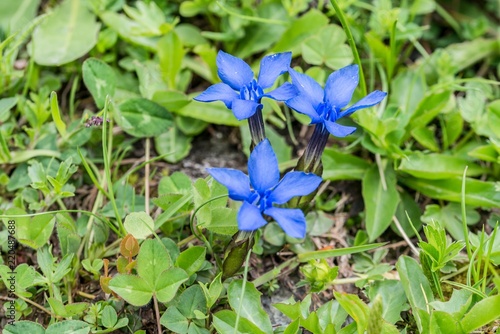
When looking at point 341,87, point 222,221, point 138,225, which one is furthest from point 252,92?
point 138,225

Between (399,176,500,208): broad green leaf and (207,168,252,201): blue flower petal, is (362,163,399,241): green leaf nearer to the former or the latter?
(399,176,500,208): broad green leaf

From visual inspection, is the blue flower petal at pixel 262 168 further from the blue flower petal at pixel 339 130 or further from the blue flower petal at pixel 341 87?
the blue flower petal at pixel 341 87

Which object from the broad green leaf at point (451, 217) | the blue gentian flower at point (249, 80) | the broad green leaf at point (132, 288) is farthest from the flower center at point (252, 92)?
the broad green leaf at point (451, 217)

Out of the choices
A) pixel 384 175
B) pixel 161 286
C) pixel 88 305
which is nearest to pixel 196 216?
pixel 161 286

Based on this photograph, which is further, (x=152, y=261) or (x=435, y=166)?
(x=435, y=166)

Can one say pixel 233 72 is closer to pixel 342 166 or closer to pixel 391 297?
pixel 342 166
